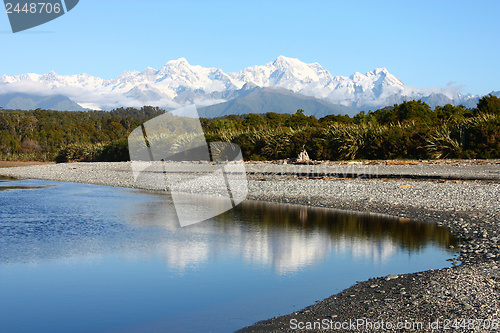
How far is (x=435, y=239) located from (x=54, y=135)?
62713 mm

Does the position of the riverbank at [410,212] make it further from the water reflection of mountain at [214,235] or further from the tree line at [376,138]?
the tree line at [376,138]

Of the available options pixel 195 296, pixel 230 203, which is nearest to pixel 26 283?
pixel 195 296

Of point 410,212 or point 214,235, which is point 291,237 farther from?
point 410,212

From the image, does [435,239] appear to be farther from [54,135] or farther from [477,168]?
[54,135]

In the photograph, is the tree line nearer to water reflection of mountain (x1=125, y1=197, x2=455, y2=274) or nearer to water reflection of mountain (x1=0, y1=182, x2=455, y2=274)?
water reflection of mountain (x1=0, y1=182, x2=455, y2=274)

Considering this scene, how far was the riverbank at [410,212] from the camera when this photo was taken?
5.75m

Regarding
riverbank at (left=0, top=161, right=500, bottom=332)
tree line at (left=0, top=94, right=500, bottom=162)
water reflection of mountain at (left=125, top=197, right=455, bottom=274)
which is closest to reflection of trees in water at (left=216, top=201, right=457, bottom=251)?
water reflection of mountain at (left=125, top=197, right=455, bottom=274)

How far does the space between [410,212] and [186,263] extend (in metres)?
6.87

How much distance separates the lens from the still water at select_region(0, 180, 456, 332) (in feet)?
20.5

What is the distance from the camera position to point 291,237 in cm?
1070

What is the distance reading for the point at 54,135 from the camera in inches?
2571

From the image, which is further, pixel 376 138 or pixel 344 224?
pixel 376 138

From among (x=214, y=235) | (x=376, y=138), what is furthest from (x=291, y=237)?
(x=376, y=138)

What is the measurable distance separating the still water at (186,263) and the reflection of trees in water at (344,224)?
0.02 m
